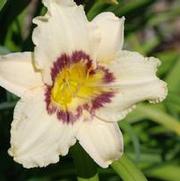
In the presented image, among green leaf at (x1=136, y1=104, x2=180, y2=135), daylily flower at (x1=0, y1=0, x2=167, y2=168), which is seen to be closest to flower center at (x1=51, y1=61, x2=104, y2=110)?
daylily flower at (x1=0, y1=0, x2=167, y2=168)

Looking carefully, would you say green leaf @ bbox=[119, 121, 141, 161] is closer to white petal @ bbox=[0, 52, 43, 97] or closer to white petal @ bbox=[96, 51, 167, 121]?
white petal @ bbox=[96, 51, 167, 121]

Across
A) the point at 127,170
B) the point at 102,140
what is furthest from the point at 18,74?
the point at 127,170

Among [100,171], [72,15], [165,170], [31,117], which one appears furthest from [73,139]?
[165,170]

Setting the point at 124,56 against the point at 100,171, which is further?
the point at 100,171

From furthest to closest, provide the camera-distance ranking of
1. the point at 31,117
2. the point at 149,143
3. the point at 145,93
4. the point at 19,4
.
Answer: the point at 149,143
the point at 19,4
the point at 145,93
the point at 31,117

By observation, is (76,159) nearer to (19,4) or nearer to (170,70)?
(19,4)

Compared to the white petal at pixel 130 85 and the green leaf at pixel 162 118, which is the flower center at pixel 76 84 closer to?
the white petal at pixel 130 85

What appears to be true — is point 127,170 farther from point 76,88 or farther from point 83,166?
point 76,88
